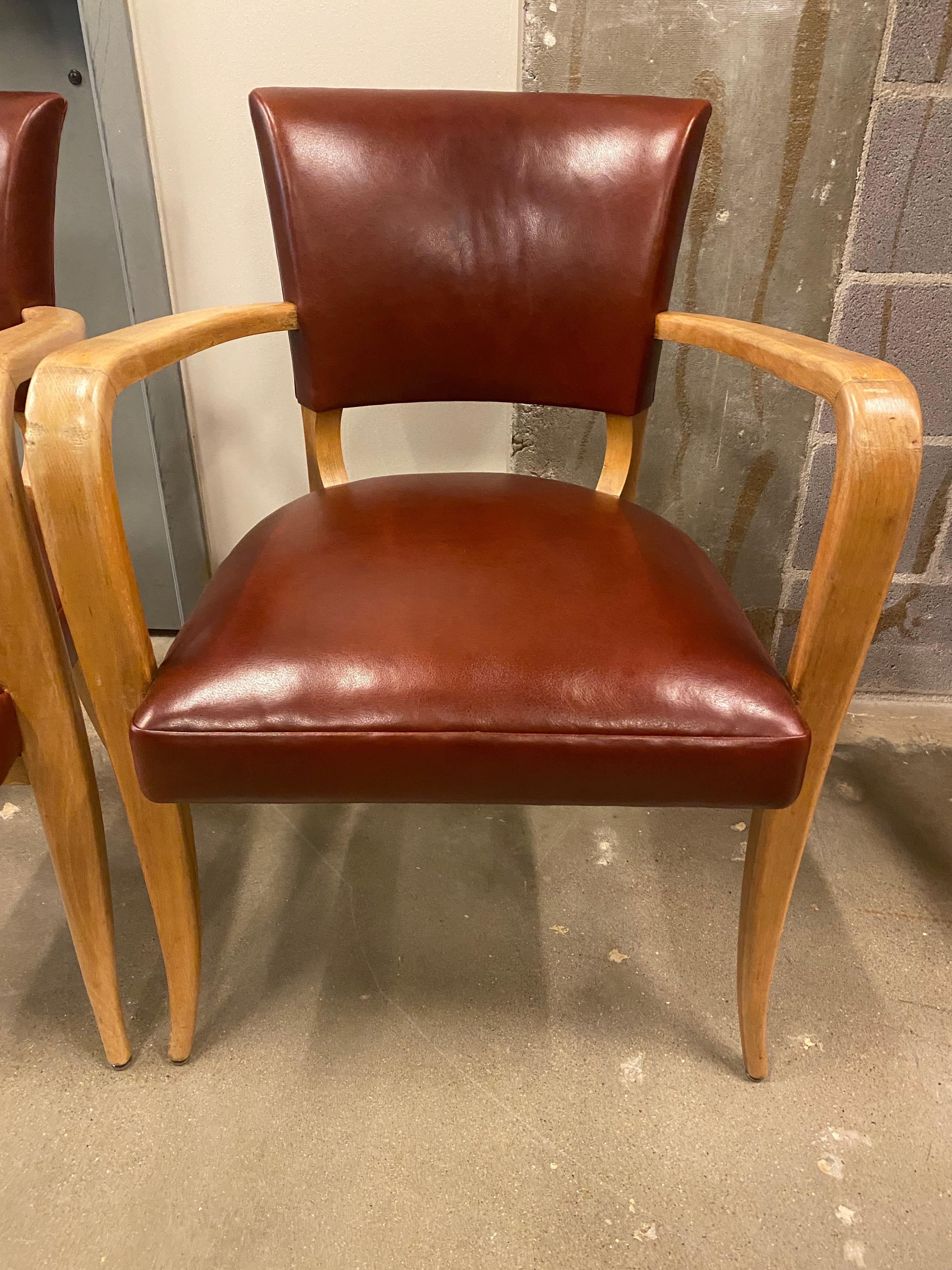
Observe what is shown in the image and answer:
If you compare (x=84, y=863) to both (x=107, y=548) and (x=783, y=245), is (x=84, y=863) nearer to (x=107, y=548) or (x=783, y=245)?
(x=107, y=548)

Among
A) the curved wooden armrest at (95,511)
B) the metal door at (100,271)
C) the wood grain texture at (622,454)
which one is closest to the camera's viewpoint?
the curved wooden armrest at (95,511)

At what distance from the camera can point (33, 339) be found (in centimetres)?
71

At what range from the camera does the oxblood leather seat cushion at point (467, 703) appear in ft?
2.02

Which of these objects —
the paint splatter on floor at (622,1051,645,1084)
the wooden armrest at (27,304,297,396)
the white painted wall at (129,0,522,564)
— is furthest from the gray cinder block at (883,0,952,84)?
the paint splatter on floor at (622,1051,645,1084)

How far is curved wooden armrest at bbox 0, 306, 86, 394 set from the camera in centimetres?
65

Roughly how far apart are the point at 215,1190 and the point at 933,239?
141 cm

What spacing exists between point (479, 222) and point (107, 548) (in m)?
0.59

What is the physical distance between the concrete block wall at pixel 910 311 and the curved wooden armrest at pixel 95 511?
96cm

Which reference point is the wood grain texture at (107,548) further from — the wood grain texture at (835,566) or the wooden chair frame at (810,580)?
the wood grain texture at (835,566)

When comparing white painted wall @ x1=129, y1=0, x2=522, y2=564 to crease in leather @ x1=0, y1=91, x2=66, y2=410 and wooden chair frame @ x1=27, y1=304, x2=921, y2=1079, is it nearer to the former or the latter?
crease in leather @ x1=0, y1=91, x2=66, y2=410

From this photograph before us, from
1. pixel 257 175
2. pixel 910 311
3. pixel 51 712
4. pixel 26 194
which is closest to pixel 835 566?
pixel 51 712

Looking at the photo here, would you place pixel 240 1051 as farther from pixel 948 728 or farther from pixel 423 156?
pixel 948 728

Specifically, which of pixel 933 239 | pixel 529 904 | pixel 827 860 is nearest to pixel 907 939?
pixel 827 860

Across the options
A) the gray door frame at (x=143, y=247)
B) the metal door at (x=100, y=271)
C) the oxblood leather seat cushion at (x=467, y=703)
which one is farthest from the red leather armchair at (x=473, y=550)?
the metal door at (x=100, y=271)
